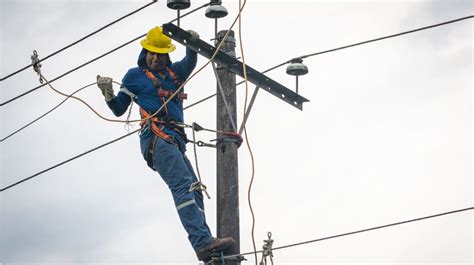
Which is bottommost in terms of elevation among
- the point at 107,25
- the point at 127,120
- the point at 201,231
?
the point at 201,231

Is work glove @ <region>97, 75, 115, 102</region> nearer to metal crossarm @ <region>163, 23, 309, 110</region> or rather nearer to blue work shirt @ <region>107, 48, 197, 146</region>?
blue work shirt @ <region>107, 48, 197, 146</region>

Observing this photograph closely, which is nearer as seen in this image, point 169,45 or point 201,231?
point 201,231

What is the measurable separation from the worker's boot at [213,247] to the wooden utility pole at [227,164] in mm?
111

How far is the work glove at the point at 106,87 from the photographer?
1523 cm

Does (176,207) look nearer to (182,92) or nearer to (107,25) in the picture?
(182,92)

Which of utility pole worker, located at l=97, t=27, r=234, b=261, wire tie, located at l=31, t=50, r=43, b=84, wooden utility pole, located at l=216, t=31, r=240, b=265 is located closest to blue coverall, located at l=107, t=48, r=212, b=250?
utility pole worker, located at l=97, t=27, r=234, b=261

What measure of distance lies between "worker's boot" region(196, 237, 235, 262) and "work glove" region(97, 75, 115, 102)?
6.01 ft

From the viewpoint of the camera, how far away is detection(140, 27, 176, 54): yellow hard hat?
15773 millimetres

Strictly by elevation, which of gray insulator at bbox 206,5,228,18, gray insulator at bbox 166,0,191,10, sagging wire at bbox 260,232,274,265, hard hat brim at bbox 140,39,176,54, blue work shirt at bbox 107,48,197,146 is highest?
gray insulator at bbox 166,0,191,10

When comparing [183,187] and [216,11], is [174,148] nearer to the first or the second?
[183,187]

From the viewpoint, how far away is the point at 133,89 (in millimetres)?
15602

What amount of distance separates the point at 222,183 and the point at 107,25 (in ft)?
8.03

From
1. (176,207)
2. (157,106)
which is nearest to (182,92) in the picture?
(157,106)

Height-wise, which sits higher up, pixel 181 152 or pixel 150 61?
pixel 150 61
